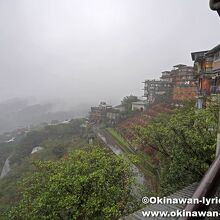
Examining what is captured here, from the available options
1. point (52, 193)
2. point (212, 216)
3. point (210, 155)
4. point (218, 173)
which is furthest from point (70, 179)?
point (218, 173)

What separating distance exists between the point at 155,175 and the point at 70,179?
1131cm

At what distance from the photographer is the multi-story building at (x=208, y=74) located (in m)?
17.9

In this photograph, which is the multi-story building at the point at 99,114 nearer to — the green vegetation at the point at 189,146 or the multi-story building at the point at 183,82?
the multi-story building at the point at 183,82

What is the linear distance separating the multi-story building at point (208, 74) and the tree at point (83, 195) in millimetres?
11958

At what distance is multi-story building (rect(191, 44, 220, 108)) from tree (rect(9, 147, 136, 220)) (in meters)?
12.0

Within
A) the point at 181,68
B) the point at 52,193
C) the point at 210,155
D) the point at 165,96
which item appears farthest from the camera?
the point at 165,96

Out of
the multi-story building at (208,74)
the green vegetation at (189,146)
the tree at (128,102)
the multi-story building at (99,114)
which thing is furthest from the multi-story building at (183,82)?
the green vegetation at (189,146)

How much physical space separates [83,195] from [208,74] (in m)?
16.3

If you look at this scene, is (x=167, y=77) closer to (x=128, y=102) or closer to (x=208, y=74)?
(x=128, y=102)

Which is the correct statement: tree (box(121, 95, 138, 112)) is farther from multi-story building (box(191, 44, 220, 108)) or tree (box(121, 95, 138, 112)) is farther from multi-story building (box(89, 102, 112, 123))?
multi-story building (box(191, 44, 220, 108))

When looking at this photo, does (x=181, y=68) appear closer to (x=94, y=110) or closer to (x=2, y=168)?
(x=94, y=110)

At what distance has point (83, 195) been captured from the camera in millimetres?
→ 8773

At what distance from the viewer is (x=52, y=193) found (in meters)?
8.79

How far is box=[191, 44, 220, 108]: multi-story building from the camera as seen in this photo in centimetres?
1794
